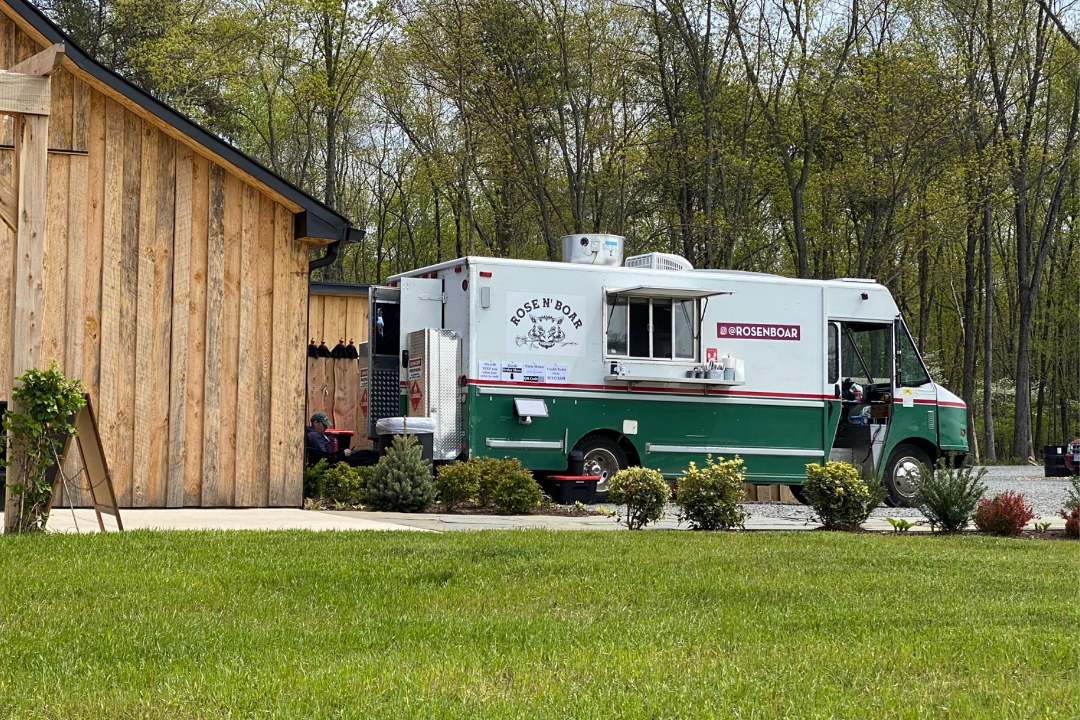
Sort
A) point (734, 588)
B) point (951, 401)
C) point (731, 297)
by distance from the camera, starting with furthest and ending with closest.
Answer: point (951, 401)
point (731, 297)
point (734, 588)

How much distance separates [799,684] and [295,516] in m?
8.09

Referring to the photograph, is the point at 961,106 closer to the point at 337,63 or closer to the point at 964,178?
the point at 964,178

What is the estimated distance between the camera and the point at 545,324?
632 inches

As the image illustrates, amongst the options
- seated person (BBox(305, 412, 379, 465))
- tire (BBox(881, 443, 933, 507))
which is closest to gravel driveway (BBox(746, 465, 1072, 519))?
tire (BBox(881, 443, 933, 507))

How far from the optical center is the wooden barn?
1225 centimetres

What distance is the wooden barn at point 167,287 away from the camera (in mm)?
12250

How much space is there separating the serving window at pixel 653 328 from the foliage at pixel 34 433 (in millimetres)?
8488

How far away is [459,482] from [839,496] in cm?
407

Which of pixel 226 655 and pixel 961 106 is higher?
pixel 961 106

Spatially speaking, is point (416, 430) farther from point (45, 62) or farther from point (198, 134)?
point (45, 62)

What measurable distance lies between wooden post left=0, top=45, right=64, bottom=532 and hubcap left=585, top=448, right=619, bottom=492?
27.6 ft

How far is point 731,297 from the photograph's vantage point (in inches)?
675

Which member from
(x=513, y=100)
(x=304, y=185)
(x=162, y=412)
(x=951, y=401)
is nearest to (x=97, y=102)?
(x=162, y=412)

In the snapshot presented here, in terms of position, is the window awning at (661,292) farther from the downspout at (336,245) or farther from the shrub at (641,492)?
the shrub at (641,492)
